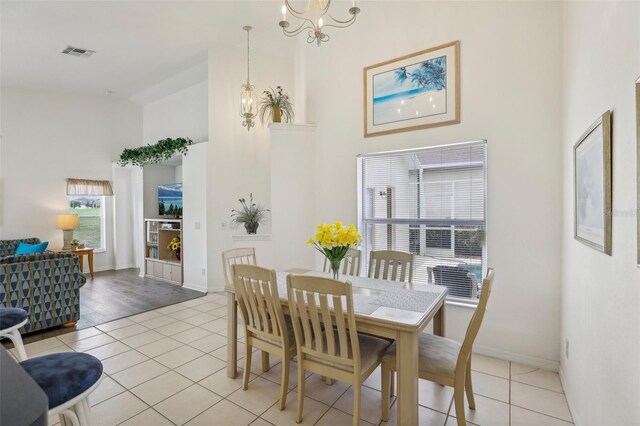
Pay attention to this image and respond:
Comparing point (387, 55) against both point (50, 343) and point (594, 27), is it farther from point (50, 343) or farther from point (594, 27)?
point (50, 343)

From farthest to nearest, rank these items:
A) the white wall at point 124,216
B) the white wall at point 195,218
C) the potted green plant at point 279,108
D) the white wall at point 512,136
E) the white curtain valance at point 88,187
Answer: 1. the white wall at point 124,216
2. the white curtain valance at point 88,187
3. the white wall at point 195,218
4. the potted green plant at point 279,108
5. the white wall at point 512,136

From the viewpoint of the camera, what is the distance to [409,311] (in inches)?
78.6

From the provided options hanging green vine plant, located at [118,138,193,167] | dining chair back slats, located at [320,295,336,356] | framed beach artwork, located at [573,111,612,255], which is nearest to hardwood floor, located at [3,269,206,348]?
hanging green vine plant, located at [118,138,193,167]

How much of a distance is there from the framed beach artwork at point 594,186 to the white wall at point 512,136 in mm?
675

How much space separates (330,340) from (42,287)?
3597mm

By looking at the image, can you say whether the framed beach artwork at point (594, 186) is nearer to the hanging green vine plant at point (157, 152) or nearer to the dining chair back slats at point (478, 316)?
the dining chair back slats at point (478, 316)

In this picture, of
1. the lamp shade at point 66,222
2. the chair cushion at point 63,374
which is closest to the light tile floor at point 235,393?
the chair cushion at point 63,374

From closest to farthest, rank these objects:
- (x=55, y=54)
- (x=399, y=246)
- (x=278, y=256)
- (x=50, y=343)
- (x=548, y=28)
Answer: (x=548, y=28) → (x=50, y=343) → (x=399, y=246) → (x=278, y=256) → (x=55, y=54)

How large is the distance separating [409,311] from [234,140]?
4.16 meters

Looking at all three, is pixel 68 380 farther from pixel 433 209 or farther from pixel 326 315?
pixel 433 209

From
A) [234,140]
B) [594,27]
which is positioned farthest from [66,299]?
[594,27]

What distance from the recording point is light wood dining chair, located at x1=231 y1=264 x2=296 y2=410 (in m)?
2.15

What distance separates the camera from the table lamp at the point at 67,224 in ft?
20.4

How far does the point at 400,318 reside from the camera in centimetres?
187
